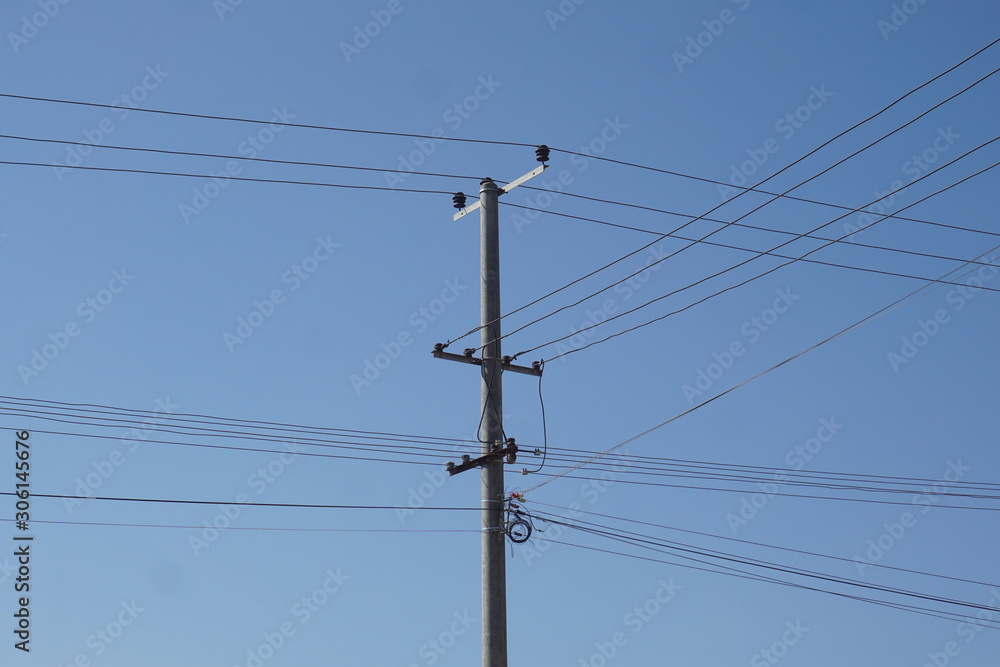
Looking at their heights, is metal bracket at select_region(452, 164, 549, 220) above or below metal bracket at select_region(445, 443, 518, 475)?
above

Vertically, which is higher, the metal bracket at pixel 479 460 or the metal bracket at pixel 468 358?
the metal bracket at pixel 468 358

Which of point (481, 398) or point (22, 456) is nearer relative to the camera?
point (481, 398)

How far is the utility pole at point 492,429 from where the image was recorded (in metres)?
16.7

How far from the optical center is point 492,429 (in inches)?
696

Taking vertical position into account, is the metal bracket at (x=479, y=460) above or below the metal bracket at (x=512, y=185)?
below

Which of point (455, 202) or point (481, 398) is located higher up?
point (455, 202)

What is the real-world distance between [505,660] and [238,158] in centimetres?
971

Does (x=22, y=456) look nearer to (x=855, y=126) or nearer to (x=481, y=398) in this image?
(x=481, y=398)

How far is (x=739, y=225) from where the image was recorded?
62.6ft

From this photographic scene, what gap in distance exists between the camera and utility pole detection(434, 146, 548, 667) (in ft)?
54.8

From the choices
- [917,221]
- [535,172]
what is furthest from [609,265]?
[917,221]

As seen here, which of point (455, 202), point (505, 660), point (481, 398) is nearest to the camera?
point (505, 660)

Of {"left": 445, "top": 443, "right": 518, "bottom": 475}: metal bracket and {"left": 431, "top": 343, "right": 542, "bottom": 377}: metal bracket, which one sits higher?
{"left": 431, "top": 343, "right": 542, "bottom": 377}: metal bracket

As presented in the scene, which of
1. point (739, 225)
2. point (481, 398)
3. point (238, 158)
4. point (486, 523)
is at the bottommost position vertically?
point (486, 523)
